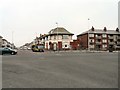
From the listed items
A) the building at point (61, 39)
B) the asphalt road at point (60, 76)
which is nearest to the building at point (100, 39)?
the building at point (61, 39)

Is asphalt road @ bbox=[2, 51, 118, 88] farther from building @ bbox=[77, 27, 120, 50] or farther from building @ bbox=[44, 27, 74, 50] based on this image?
building @ bbox=[77, 27, 120, 50]

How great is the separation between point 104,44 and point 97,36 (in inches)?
224

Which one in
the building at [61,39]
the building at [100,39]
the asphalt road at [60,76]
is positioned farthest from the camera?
the building at [100,39]

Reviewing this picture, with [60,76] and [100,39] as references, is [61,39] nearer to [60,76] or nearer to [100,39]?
[100,39]

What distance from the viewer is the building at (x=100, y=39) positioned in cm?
9625

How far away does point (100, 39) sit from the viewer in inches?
3871

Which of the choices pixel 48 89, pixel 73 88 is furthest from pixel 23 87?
pixel 73 88

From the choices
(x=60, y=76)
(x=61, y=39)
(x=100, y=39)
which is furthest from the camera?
(x=100, y=39)

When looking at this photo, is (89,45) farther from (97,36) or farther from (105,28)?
(105,28)

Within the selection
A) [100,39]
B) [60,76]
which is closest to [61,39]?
[100,39]

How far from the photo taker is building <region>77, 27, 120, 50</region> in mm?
96250

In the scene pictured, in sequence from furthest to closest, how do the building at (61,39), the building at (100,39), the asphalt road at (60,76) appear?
the building at (100,39) → the building at (61,39) → the asphalt road at (60,76)

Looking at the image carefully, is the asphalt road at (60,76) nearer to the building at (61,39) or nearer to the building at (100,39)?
the building at (61,39)

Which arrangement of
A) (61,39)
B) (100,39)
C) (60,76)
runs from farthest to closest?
(100,39), (61,39), (60,76)
